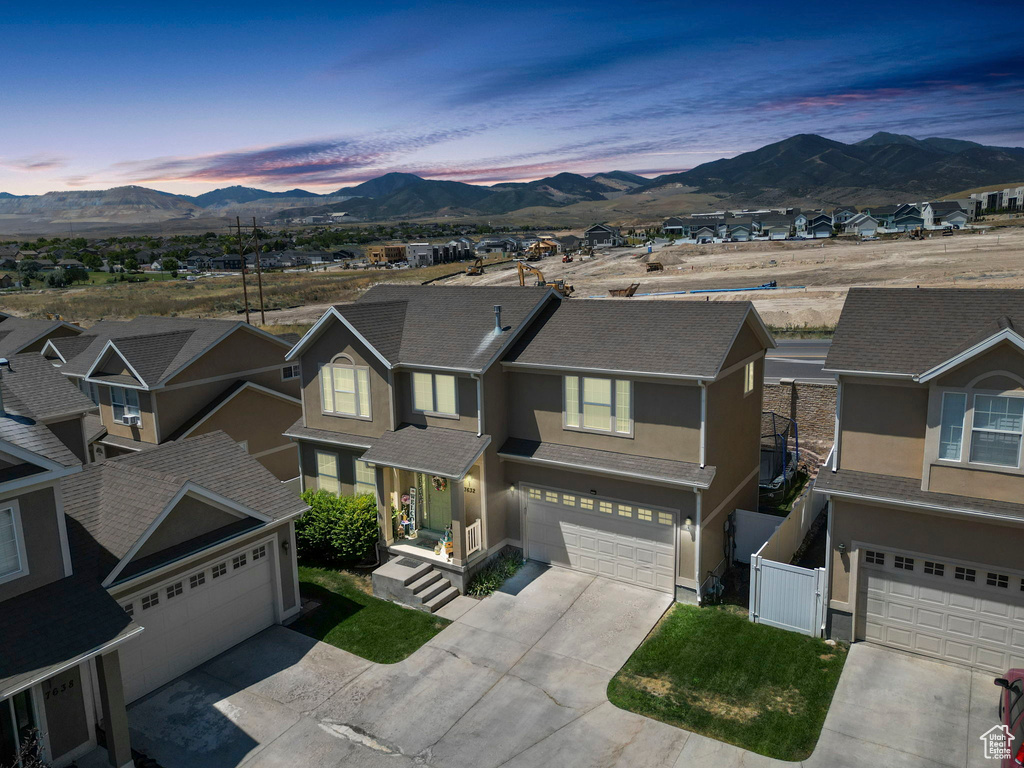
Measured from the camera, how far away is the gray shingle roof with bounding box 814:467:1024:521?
12.6 metres

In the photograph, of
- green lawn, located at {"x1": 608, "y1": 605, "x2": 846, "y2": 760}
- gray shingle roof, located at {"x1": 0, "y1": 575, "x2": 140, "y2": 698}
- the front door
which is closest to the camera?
gray shingle roof, located at {"x1": 0, "y1": 575, "x2": 140, "y2": 698}

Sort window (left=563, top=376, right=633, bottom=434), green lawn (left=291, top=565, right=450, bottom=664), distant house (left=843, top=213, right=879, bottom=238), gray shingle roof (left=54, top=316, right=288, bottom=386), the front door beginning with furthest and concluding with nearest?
distant house (left=843, top=213, right=879, bottom=238) → gray shingle roof (left=54, top=316, right=288, bottom=386) → the front door → window (left=563, top=376, right=633, bottom=434) → green lawn (left=291, top=565, right=450, bottom=664)

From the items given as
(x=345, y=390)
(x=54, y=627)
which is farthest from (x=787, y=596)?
(x=54, y=627)

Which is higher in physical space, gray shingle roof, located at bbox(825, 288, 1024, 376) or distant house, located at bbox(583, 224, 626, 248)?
distant house, located at bbox(583, 224, 626, 248)

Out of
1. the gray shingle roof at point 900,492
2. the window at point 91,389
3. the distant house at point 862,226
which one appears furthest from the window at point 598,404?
the distant house at point 862,226

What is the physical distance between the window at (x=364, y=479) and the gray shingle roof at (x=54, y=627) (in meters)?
8.75

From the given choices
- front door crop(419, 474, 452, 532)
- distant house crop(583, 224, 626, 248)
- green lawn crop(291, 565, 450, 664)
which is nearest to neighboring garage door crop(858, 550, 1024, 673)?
green lawn crop(291, 565, 450, 664)

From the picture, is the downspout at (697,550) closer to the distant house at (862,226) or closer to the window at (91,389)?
the window at (91,389)

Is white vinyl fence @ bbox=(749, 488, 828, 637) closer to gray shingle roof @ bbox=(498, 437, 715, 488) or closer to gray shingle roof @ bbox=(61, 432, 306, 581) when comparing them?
gray shingle roof @ bbox=(498, 437, 715, 488)

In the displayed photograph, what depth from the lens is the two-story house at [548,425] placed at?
655 inches

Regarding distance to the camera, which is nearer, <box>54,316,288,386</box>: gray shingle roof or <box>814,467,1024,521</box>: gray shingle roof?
<box>814,467,1024,521</box>: gray shingle roof

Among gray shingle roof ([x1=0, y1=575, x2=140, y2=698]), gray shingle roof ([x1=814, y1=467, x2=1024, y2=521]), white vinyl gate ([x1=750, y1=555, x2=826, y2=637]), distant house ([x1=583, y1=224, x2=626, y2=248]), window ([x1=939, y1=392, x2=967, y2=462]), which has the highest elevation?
distant house ([x1=583, y1=224, x2=626, y2=248])

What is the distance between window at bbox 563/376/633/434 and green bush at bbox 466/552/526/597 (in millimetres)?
4054

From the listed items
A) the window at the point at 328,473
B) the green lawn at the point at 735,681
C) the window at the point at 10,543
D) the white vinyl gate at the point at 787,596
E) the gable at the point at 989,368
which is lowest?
the green lawn at the point at 735,681
